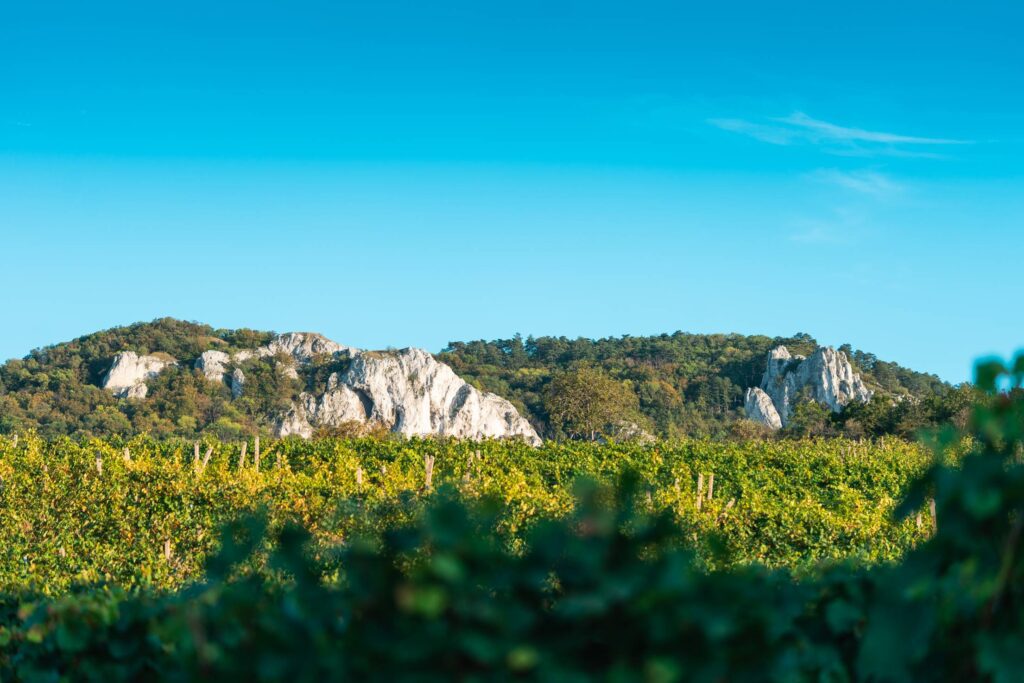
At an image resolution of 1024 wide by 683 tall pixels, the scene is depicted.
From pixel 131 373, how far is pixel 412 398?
91.0ft

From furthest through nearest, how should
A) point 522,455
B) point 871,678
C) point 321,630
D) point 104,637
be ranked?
point 522,455, point 104,637, point 871,678, point 321,630

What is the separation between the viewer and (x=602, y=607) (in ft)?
5.64

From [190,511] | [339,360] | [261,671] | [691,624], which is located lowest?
[190,511]

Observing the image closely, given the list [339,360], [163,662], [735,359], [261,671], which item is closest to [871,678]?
[261,671]

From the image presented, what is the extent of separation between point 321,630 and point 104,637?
1.54 m

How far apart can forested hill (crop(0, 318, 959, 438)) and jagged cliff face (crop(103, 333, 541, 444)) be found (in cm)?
176

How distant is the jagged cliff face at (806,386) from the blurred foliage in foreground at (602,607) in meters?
95.5

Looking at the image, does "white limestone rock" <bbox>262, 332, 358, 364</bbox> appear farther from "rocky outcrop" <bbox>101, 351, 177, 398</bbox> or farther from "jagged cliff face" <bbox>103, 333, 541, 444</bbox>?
"rocky outcrop" <bbox>101, 351, 177, 398</bbox>

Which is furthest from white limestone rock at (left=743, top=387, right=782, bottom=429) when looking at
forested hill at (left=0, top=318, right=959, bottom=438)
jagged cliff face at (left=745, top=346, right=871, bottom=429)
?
forested hill at (left=0, top=318, right=959, bottom=438)

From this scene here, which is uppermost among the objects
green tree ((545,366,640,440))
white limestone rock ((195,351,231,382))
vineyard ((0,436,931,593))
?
white limestone rock ((195,351,231,382))

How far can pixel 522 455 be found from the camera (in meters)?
24.7

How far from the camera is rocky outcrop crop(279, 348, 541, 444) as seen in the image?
9312cm

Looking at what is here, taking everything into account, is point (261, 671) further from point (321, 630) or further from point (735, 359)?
point (735, 359)

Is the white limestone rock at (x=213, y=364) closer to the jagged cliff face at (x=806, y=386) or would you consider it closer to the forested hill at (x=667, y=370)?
the forested hill at (x=667, y=370)
